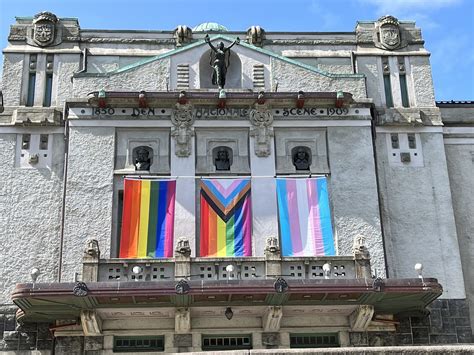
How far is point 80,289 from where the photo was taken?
25297 millimetres

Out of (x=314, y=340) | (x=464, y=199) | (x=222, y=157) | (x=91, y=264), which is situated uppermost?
(x=222, y=157)

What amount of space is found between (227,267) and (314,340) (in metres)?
4.24

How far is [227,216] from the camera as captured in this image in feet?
98.6

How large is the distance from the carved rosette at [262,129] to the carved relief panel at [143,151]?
3445mm

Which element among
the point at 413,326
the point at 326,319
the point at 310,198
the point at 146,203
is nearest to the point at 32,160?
the point at 146,203

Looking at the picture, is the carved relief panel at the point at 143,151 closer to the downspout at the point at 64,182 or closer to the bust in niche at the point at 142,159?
the bust in niche at the point at 142,159

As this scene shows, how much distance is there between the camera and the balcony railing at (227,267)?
27.4 meters

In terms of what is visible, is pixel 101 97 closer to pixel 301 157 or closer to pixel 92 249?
pixel 92 249

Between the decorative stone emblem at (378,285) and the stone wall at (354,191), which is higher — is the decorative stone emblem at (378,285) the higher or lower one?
the lower one

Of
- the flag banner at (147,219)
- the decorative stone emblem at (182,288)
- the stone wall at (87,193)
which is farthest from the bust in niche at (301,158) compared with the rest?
the decorative stone emblem at (182,288)

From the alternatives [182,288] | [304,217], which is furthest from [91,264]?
[304,217]

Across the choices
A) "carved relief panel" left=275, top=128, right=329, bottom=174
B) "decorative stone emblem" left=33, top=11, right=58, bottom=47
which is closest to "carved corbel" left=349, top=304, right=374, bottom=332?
"carved relief panel" left=275, top=128, right=329, bottom=174

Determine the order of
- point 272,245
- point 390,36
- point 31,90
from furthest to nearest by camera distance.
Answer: point 390,36, point 31,90, point 272,245

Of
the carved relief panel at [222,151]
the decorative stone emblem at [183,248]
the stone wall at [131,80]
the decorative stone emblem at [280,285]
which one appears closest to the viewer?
the decorative stone emblem at [280,285]
